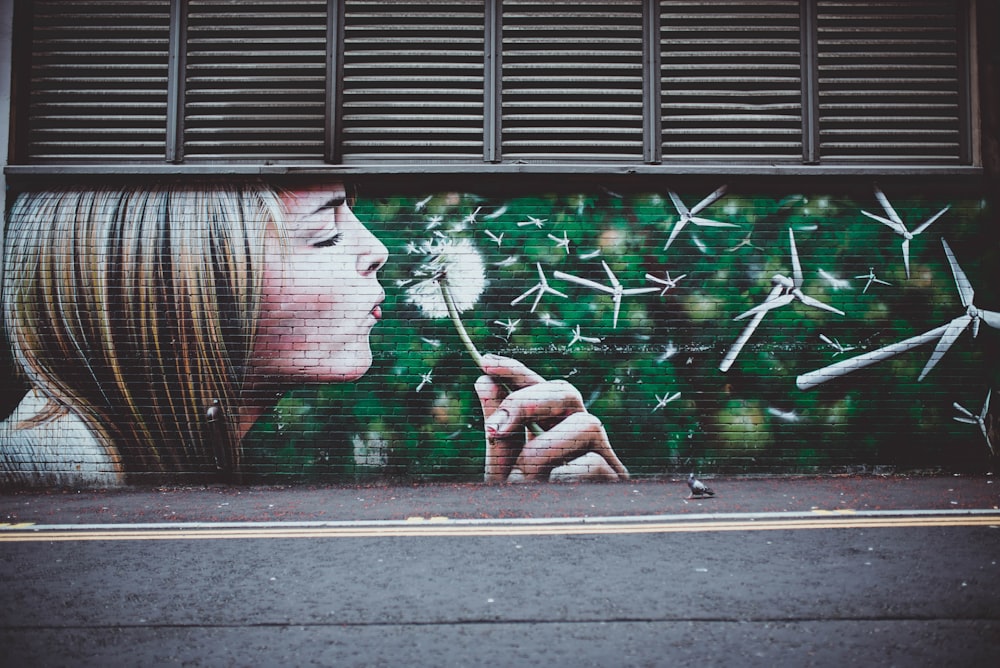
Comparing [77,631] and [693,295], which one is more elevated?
[693,295]

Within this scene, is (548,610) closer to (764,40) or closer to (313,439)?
(313,439)

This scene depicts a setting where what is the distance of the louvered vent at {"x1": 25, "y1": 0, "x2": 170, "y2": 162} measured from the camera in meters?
8.50

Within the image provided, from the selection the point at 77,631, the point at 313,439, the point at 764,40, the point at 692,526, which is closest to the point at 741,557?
the point at 692,526

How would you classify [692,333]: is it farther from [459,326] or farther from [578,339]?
[459,326]

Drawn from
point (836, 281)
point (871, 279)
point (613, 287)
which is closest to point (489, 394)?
point (613, 287)

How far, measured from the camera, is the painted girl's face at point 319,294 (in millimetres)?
8344

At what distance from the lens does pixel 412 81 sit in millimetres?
8469

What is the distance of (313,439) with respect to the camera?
27.3 ft

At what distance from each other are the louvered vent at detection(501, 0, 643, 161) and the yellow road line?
13.3 ft

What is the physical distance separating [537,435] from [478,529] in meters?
2.39

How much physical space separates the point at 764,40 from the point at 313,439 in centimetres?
624

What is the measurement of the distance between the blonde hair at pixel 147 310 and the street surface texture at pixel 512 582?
48.0 inches

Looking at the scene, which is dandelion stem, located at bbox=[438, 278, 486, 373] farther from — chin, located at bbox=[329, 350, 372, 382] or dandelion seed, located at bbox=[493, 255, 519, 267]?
chin, located at bbox=[329, 350, 372, 382]

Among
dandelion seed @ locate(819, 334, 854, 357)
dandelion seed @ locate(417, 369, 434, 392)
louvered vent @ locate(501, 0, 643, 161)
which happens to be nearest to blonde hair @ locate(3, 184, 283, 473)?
dandelion seed @ locate(417, 369, 434, 392)
